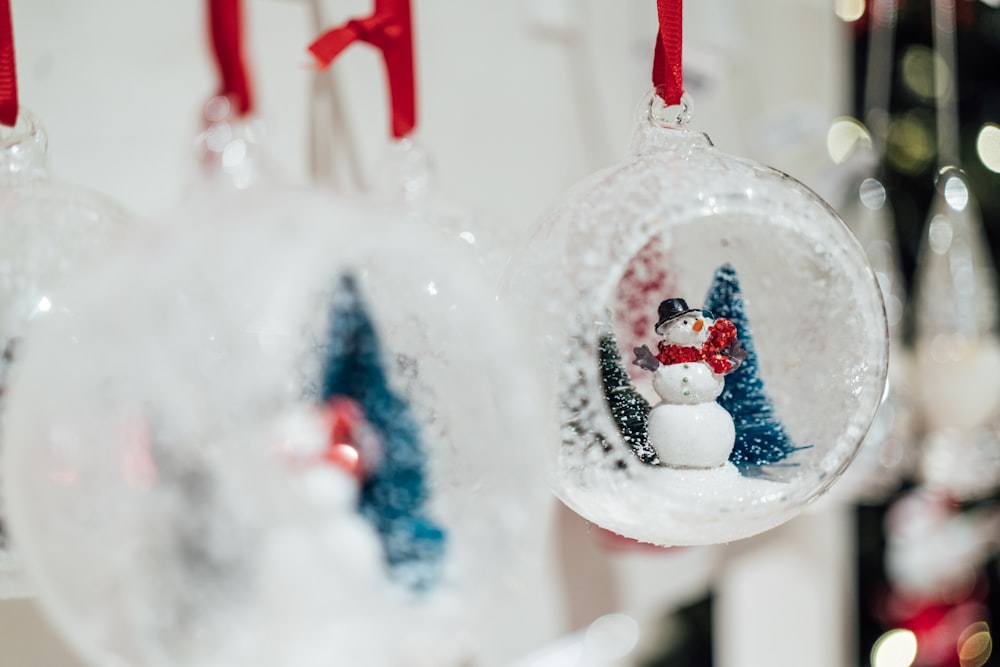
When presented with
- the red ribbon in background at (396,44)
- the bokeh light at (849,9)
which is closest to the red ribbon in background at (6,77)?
the red ribbon in background at (396,44)

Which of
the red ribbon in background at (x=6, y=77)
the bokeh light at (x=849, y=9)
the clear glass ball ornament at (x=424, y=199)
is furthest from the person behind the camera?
the bokeh light at (x=849, y=9)

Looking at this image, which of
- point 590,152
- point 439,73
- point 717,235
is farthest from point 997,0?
point 717,235

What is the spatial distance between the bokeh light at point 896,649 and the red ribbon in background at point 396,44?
1.09 meters

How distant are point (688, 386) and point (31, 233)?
29cm

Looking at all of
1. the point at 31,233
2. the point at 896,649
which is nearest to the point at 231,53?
the point at 31,233

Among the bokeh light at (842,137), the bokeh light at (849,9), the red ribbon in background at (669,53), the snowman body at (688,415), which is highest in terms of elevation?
the bokeh light at (849,9)

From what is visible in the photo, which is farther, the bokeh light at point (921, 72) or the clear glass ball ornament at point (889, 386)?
the bokeh light at point (921, 72)

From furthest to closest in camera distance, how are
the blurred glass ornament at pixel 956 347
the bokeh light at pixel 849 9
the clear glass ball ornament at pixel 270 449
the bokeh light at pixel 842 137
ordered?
the bokeh light at pixel 849 9
the bokeh light at pixel 842 137
the blurred glass ornament at pixel 956 347
the clear glass ball ornament at pixel 270 449

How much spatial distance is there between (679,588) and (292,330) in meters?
0.80

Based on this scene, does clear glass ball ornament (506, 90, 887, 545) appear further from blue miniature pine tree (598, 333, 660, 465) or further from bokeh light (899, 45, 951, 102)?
bokeh light (899, 45, 951, 102)

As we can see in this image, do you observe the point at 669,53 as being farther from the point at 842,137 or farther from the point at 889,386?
the point at 842,137

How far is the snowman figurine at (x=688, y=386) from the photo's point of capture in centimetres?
40

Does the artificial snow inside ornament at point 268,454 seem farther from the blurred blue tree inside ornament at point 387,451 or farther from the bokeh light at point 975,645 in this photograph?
the bokeh light at point 975,645

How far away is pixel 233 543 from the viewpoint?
247 millimetres
